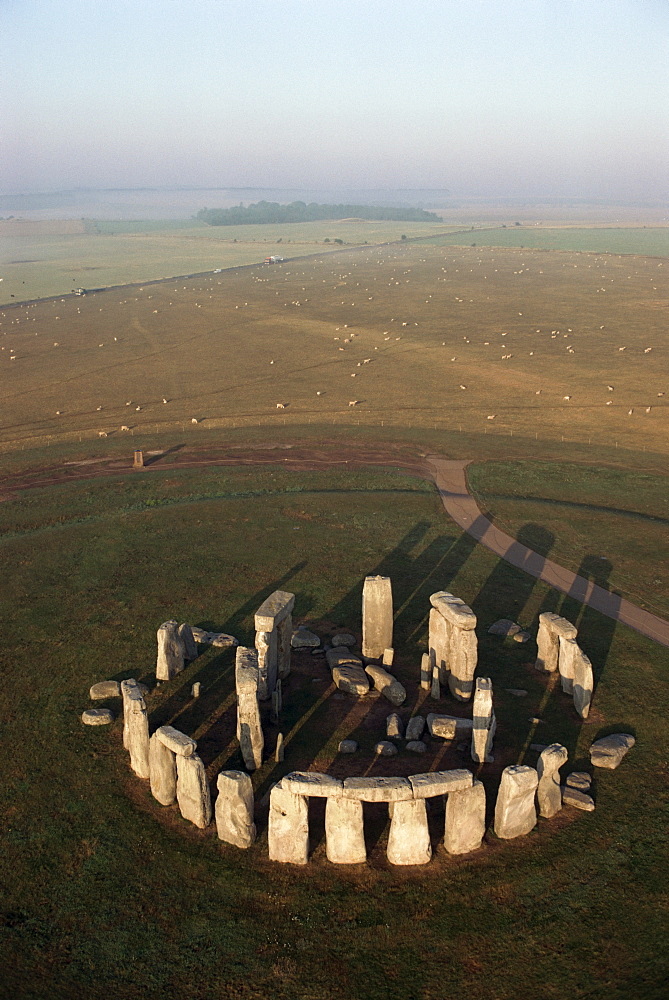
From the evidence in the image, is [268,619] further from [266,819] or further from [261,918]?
[261,918]

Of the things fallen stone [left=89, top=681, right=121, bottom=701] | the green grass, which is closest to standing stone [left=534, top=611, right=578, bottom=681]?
the green grass

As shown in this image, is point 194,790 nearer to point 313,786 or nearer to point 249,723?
point 249,723

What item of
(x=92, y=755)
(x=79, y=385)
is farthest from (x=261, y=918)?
(x=79, y=385)

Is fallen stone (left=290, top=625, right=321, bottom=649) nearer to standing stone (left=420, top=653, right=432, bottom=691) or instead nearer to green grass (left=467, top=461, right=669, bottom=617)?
standing stone (left=420, top=653, right=432, bottom=691)

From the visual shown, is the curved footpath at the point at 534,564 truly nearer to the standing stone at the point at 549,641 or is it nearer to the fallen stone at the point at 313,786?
the standing stone at the point at 549,641

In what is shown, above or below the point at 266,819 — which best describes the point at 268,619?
above

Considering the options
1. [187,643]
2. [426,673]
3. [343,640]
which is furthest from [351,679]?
[187,643]
